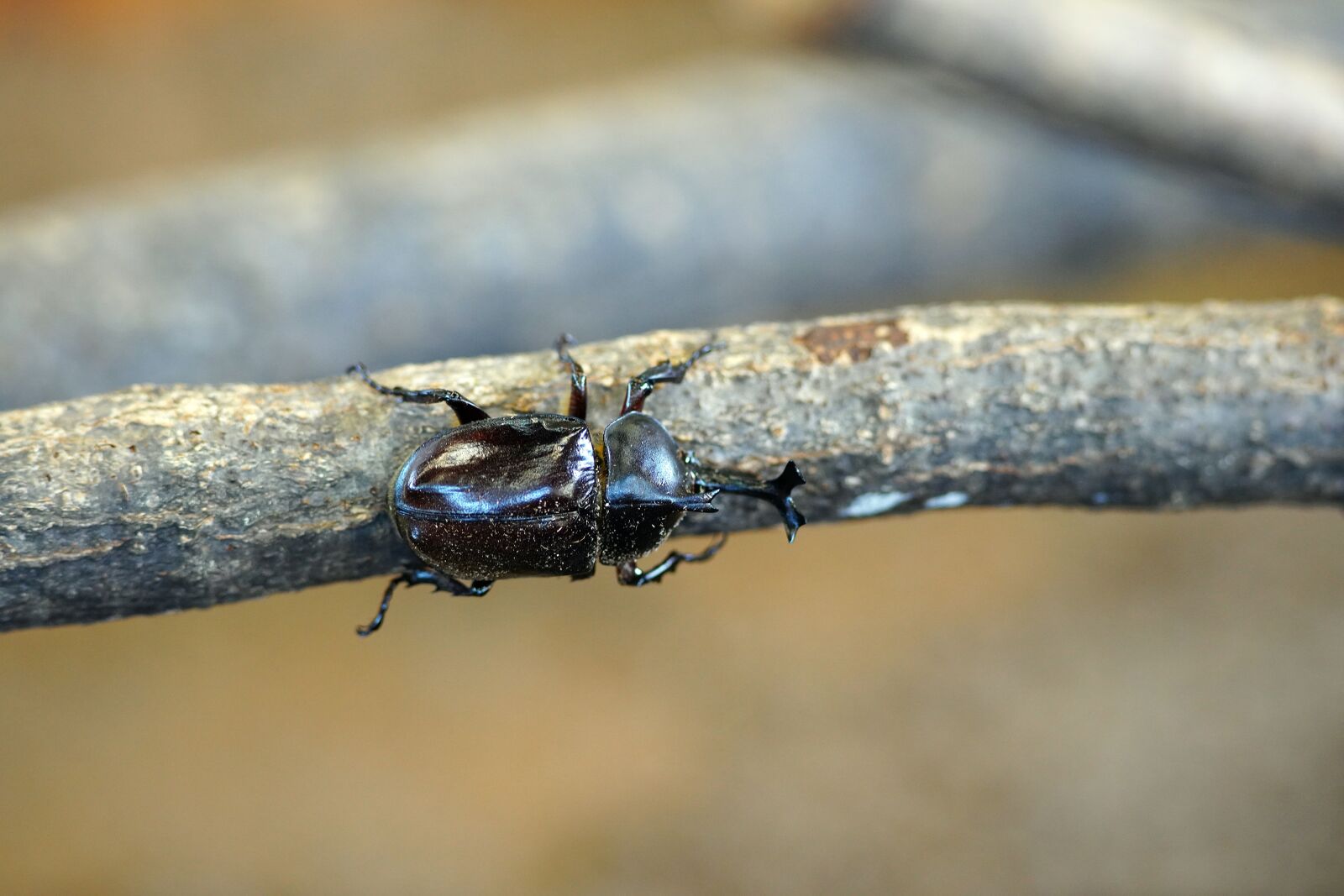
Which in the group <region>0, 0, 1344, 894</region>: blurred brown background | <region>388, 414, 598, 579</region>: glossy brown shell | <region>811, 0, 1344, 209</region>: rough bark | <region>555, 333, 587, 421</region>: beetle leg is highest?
<region>811, 0, 1344, 209</region>: rough bark

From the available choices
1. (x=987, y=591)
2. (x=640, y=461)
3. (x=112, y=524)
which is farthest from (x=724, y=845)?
(x=112, y=524)

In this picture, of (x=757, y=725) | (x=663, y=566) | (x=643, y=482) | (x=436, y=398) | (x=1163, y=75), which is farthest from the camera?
(x=757, y=725)

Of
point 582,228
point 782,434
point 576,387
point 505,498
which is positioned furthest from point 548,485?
point 582,228

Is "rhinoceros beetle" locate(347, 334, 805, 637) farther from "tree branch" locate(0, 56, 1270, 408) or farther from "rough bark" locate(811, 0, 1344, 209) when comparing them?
"tree branch" locate(0, 56, 1270, 408)

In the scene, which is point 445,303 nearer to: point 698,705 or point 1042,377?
point 698,705

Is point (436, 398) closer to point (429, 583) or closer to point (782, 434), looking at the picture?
Result: point (429, 583)

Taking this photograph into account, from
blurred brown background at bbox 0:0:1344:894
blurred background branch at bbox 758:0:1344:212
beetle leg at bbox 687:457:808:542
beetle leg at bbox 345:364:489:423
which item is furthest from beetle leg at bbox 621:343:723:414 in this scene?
blurred brown background at bbox 0:0:1344:894

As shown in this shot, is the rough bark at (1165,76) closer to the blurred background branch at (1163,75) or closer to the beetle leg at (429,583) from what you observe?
the blurred background branch at (1163,75)
